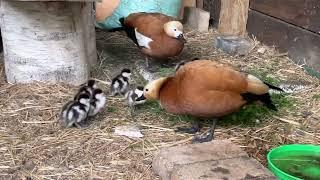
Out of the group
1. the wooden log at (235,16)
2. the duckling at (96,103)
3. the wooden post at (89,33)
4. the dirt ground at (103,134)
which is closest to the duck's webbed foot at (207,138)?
the dirt ground at (103,134)

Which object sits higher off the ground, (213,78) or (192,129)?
(213,78)

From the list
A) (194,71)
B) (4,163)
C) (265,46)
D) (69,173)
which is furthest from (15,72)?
(265,46)

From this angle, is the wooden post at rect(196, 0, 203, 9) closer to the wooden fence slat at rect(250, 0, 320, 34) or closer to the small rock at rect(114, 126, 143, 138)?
the wooden fence slat at rect(250, 0, 320, 34)

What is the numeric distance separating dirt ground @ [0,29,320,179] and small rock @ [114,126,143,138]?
5 cm

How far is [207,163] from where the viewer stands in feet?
7.98

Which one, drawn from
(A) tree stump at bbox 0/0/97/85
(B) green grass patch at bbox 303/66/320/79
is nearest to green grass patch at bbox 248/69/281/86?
(B) green grass patch at bbox 303/66/320/79

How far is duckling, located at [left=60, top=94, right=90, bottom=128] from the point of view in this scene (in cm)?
304

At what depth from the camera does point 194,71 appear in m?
2.79

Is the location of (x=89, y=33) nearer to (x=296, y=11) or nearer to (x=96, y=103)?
(x=96, y=103)

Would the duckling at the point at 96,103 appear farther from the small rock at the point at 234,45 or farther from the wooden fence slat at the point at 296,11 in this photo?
the wooden fence slat at the point at 296,11

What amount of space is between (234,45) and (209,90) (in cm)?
221

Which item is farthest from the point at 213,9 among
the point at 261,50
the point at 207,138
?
the point at 207,138

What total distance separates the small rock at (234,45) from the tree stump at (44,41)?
169cm

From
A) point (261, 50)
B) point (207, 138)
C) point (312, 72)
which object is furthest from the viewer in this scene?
point (261, 50)
